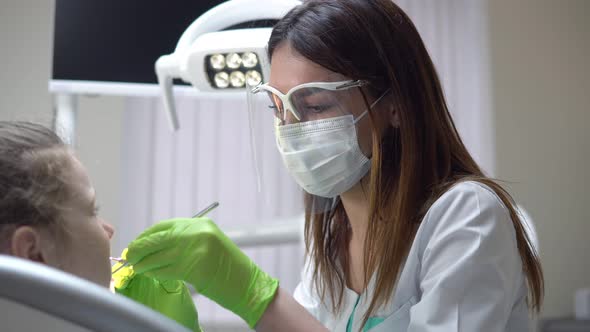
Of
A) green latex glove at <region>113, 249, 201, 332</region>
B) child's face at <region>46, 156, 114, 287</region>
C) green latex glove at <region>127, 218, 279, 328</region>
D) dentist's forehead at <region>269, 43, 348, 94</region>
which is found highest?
dentist's forehead at <region>269, 43, 348, 94</region>

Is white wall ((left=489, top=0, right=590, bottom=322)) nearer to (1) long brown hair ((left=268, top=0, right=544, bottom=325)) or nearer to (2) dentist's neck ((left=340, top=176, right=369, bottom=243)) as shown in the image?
(2) dentist's neck ((left=340, top=176, right=369, bottom=243))

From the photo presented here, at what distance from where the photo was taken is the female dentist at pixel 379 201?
1052 millimetres

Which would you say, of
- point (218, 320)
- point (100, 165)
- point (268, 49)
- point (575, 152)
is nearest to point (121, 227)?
point (100, 165)

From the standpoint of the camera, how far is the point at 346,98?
1.24 metres

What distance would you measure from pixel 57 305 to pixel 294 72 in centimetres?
81

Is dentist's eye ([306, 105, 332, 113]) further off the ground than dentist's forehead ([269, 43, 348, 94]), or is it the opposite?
dentist's forehead ([269, 43, 348, 94])

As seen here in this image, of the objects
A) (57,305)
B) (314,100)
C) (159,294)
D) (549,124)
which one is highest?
(314,100)

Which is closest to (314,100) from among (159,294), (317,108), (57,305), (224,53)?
(317,108)

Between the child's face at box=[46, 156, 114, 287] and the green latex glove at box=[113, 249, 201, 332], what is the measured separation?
0.53ft

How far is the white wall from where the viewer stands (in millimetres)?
3795

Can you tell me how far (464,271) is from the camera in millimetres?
1024

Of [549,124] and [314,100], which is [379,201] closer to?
[314,100]

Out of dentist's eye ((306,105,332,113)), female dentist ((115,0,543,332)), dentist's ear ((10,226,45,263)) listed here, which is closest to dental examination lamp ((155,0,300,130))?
female dentist ((115,0,543,332))

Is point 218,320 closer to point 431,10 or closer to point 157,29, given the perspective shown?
point 157,29
